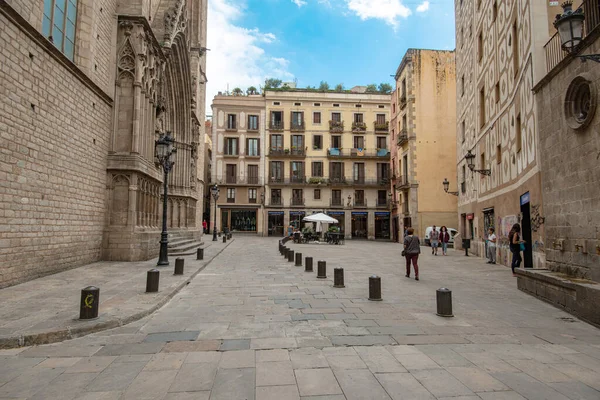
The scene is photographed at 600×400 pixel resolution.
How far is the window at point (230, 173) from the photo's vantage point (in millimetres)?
44812

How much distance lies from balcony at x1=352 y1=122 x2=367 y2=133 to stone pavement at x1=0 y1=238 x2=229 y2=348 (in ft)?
125

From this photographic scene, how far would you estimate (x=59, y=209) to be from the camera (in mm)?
10594

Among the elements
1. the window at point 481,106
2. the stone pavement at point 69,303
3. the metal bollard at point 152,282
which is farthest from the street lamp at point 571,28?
the window at point 481,106

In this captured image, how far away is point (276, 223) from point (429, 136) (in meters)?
20.5

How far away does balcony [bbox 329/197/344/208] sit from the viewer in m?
44.9

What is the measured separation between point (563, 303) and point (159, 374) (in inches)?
289

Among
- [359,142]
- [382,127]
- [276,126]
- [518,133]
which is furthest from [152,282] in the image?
[382,127]

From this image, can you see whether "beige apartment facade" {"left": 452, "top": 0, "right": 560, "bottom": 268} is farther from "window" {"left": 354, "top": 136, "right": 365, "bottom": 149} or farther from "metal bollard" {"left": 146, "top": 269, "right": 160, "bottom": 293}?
"window" {"left": 354, "top": 136, "right": 365, "bottom": 149}

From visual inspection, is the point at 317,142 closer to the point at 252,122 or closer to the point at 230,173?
the point at 252,122

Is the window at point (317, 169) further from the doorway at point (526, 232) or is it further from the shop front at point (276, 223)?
the doorway at point (526, 232)

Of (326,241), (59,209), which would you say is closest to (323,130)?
(326,241)

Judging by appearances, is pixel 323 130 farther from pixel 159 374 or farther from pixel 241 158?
pixel 159 374

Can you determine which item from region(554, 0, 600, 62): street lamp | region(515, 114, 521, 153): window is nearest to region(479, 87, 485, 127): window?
region(515, 114, 521, 153): window

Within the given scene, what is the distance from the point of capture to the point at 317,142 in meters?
46.2
